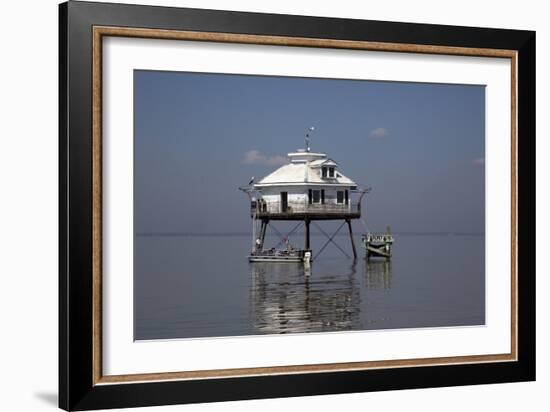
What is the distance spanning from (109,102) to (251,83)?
4.51ft

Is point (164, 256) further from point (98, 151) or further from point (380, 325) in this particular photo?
point (380, 325)

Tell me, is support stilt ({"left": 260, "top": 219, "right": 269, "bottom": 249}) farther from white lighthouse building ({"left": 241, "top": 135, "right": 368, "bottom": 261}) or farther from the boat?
the boat

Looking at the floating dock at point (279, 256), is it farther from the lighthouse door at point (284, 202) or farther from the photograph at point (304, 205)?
the lighthouse door at point (284, 202)

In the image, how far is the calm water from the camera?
6.49m

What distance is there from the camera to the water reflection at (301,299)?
21.9ft

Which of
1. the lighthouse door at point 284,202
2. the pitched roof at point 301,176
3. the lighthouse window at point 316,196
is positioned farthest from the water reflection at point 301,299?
the pitched roof at point 301,176

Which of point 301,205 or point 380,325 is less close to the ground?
point 301,205

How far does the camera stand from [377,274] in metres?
8.41

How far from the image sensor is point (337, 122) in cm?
773

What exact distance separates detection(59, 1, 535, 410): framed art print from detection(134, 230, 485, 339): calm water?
0.08 ft

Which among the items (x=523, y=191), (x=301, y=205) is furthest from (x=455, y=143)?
(x=301, y=205)

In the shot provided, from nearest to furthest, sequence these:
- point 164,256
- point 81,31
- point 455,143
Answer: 1. point 81,31
2. point 164,256
3. point 455,143

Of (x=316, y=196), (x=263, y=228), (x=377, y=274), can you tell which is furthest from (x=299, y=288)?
(x=377, y=274)

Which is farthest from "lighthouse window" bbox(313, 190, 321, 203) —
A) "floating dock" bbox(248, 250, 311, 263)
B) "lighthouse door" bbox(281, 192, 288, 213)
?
"floating dock" bbox(248, 250, 311, 263)
